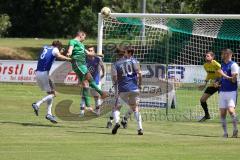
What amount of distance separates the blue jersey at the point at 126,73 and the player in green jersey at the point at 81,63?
102 inches

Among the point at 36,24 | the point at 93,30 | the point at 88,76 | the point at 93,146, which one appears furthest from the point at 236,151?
the point at 36,24

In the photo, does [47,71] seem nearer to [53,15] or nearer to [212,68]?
[212,68]

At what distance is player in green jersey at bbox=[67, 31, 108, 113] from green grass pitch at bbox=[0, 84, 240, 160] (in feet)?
2.86

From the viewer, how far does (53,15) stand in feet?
268

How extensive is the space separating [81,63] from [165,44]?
485cm

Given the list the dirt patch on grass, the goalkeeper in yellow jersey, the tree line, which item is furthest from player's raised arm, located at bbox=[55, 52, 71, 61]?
the tree line

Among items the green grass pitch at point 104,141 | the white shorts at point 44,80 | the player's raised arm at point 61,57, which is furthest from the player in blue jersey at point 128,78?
the white shorts at point 44,80

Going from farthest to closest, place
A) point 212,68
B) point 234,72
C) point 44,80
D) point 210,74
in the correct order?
point 210,74 → point 212,68 → point 44,80 → point 234,72

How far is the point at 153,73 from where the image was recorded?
2567 cm

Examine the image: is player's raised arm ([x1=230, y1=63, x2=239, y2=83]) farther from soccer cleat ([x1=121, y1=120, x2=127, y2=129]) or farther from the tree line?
the tree line

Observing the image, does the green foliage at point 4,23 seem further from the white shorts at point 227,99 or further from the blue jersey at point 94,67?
the white shorts at point 227,99

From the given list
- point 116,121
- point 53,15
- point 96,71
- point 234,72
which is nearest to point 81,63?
point 96,71

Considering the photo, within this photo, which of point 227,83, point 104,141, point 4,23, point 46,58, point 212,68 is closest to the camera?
point 104,141

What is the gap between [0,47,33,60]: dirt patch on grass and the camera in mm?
59344
